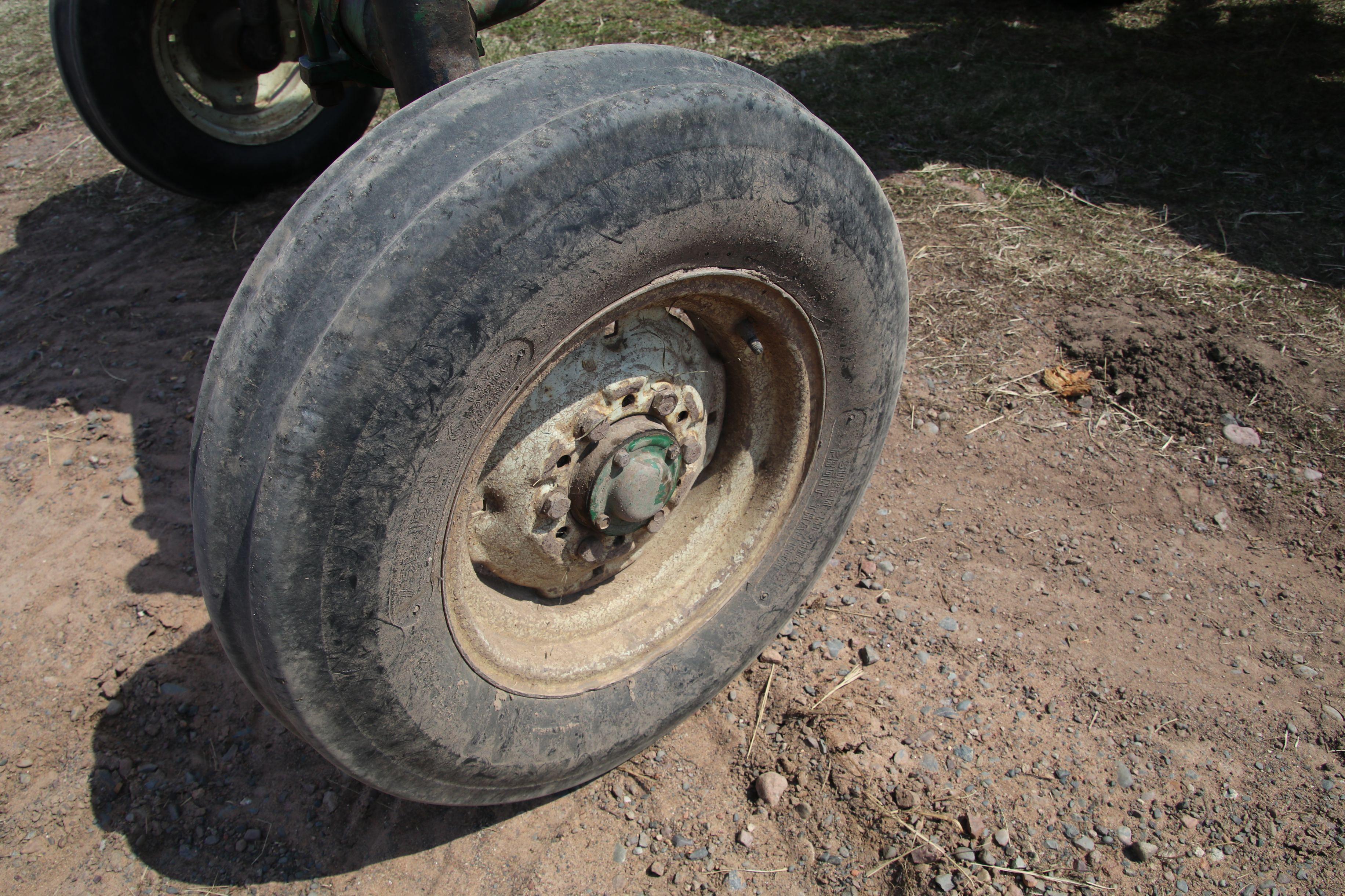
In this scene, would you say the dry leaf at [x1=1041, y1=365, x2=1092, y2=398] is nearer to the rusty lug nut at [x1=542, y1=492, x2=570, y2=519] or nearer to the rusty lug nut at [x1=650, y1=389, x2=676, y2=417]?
the rusty lug nut at [x1=650, y1=389, x2=676, y2=417]

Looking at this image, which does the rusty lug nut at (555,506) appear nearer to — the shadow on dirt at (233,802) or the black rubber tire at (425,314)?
the black rubber tire at (425,314)

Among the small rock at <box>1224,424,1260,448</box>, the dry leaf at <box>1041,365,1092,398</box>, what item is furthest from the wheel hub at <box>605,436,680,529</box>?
the small rock at <box>1224,424,1260,448</box>

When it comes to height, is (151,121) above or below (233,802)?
above

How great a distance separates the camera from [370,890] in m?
1.65

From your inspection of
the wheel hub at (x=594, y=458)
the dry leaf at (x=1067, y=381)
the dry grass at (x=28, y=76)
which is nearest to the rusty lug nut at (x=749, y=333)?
the wheel hub at (x=594, y=458)

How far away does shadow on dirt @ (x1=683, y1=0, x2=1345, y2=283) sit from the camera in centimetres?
366

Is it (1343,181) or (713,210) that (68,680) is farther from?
(1343,181)

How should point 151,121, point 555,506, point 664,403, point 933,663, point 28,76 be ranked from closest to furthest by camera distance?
point 555,506 → point 664,403 → point 933,663 → point 151,121 → point 28,76

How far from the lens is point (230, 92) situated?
374cm

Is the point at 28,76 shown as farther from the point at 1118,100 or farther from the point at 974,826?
the point at 974,826

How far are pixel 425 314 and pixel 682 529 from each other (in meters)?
0.91

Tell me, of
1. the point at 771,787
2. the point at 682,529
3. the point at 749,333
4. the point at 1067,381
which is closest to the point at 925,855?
the point at 771,787

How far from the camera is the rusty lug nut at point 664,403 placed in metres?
1.58

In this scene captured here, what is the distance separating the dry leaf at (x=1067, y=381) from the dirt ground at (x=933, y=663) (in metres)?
0.04
